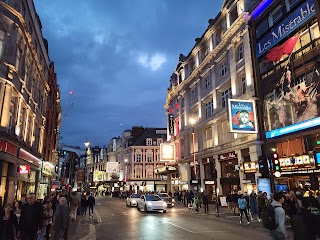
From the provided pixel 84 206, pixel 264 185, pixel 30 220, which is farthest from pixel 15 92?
pixel 264 185

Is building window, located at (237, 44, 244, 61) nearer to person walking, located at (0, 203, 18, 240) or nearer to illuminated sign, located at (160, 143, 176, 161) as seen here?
illuminated sign, located at (160, 143, 176, 161)

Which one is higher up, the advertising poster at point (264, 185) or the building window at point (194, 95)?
the building window at point (194, 95)

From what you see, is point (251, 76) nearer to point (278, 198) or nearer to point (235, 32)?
point (235, 32)

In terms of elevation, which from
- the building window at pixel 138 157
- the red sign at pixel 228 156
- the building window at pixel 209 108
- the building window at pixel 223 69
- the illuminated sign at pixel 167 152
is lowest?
the red sign at pixel 228 156

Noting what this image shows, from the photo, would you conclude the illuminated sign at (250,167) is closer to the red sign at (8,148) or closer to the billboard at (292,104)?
the billboard at (292,104)

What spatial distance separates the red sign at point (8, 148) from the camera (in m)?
18.2

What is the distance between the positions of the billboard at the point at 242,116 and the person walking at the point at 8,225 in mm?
20864

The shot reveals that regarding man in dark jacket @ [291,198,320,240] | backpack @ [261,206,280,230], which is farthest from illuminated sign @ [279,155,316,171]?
man in dark jacket @ [291,198,320,240]

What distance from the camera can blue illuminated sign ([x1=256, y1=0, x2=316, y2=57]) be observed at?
2172 cm

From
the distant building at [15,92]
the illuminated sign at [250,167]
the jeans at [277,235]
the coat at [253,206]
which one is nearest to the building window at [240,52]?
the illuminated sign at [250,167]

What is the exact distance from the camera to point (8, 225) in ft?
25.2

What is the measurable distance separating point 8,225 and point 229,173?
2718 cm

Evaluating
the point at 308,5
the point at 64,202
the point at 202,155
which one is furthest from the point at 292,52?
the point at 64,202

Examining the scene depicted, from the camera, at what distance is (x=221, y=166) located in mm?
34156
